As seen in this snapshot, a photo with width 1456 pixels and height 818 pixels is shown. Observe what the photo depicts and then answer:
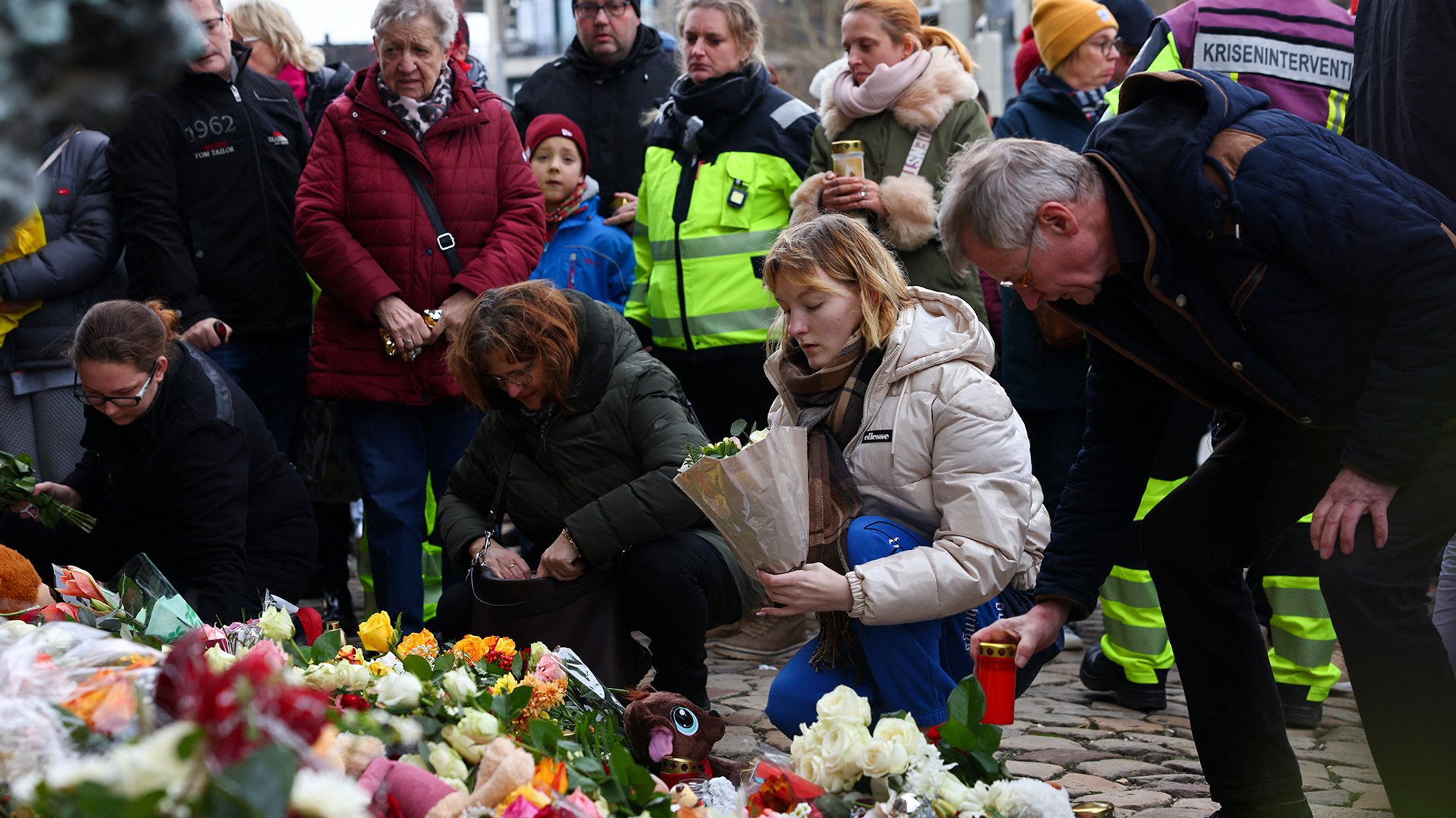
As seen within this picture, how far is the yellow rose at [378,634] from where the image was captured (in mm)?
3039

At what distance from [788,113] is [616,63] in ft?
3.33

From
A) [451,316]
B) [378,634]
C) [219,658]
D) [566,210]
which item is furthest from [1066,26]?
[219,658]

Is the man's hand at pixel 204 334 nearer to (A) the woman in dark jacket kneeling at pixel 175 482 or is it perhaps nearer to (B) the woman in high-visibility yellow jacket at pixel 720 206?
(A) the woman in dark jacket kneeling at pixel 175 482

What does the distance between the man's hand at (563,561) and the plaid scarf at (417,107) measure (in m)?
1.82

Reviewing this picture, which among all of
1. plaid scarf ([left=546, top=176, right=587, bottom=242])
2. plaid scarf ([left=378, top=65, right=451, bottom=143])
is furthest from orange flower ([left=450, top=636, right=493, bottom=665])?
plaid scarf ([left=546, top=176, right=587, bottom=242])

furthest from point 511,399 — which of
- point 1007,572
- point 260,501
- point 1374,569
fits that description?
point 1374,569

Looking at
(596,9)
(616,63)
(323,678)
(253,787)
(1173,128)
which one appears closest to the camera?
(253,787)

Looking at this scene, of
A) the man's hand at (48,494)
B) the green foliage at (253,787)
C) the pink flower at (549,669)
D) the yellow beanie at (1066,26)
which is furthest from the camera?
the yellow beanie at (1066,26)

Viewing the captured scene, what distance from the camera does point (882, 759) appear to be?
2.23 meters

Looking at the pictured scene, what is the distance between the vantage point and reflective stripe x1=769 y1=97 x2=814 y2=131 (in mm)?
5312

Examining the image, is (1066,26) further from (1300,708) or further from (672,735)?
(672,735)

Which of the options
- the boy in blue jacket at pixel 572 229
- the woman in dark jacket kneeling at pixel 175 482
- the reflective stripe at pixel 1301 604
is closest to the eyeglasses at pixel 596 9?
A: the boy in blue jacket at pixel 572 229

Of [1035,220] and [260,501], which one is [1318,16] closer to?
[1035,220]

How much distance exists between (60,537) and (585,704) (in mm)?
2290
